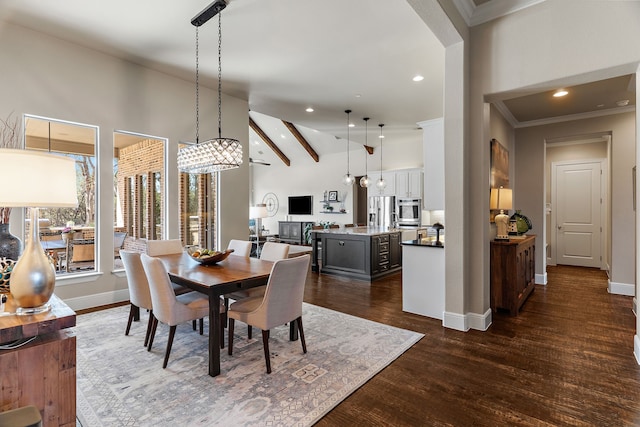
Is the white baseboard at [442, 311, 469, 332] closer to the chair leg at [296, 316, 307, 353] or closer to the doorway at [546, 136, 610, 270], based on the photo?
the chair leg at [296, 316, 307, 353]

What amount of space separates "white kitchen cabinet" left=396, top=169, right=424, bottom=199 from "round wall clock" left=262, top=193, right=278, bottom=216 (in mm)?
5657

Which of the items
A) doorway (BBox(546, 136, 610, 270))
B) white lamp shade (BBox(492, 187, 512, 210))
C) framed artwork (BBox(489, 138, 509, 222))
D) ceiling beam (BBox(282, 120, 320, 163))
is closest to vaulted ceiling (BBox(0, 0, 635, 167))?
framed artwork (BBox(489, 138, 509, 222))

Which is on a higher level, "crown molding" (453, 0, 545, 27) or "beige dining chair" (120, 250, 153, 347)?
"crown molding" (453, 0, 545, 27)

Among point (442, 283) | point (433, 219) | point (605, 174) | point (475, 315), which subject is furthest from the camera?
point (433, 219)

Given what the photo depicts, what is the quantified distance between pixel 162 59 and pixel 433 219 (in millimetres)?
7032

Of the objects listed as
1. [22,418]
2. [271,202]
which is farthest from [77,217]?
[271,202]

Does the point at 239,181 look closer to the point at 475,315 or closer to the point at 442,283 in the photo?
the point at 442,283

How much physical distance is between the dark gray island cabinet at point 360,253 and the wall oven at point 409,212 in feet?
6.91

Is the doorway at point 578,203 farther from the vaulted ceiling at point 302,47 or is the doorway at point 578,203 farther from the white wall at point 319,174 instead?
the white wall at point 319,174

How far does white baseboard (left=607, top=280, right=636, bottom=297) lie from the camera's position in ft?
14.9

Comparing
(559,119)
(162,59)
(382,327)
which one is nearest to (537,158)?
(559,119)

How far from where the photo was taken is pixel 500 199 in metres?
4.00

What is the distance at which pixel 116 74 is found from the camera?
13.9 feet

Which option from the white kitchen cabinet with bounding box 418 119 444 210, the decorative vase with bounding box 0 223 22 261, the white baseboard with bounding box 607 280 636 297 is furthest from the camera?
the white baseboard with bounding box 607 280 636 297
